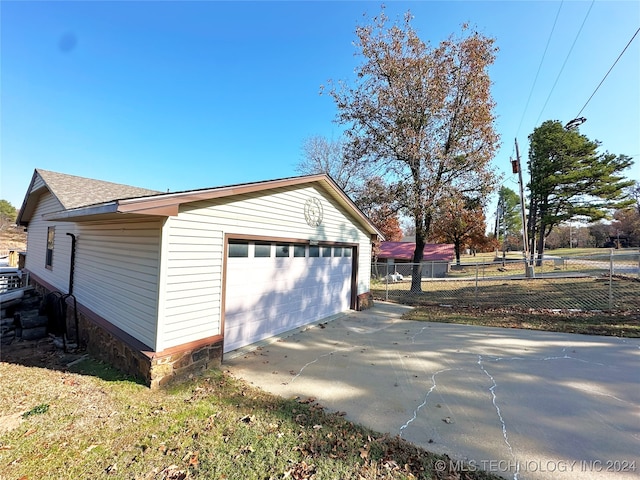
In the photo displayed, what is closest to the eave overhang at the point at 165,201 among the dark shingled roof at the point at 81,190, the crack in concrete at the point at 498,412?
the dark shingled roof at the point at 81,190

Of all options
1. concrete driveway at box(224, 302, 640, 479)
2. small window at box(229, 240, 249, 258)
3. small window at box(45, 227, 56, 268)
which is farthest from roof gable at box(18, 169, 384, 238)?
concrete driveway at box(224, 302, 640, 479)

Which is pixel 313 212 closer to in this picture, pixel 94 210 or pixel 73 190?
pixel 94 210

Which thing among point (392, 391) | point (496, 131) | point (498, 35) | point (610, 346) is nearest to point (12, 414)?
point (392, 391)

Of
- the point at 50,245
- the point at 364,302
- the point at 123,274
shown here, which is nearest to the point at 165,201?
the point at 123,274

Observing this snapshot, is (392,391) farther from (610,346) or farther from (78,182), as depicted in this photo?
(78,182)

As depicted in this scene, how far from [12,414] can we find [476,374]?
6.28 meters

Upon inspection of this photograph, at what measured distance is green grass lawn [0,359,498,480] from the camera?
8.04 feet

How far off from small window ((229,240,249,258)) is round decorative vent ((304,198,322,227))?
2026mm

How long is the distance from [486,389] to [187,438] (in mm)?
3849

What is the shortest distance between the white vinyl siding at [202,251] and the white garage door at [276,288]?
0.36 meters

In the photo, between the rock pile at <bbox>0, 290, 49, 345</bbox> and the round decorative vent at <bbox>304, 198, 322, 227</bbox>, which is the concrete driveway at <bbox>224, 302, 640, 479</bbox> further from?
the rock pile at <bbox>0, 290, 49, 345</bbox>

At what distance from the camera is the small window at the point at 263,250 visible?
5790 millimetres

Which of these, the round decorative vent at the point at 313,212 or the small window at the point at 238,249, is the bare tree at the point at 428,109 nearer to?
the round decorative vent at the point at 313,212

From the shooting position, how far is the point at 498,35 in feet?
41.4
